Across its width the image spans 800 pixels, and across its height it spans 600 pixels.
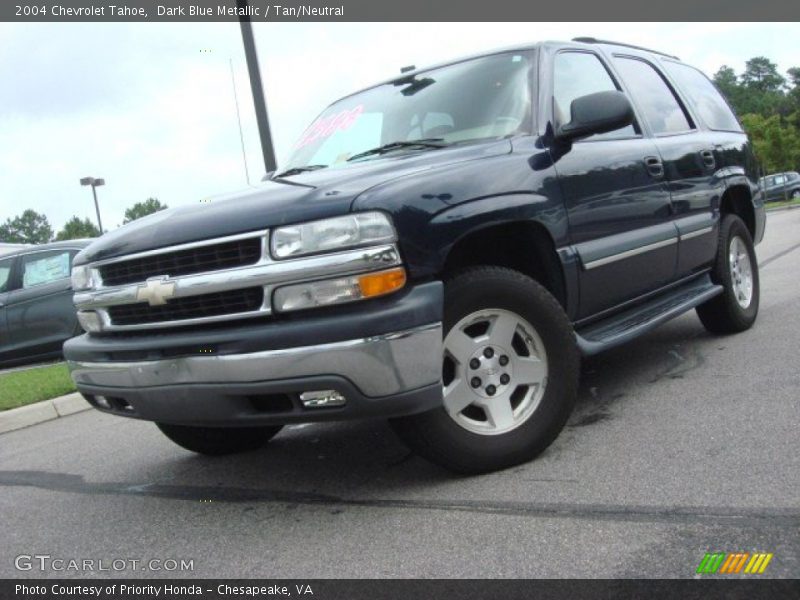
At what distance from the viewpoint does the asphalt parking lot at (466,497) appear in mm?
2543

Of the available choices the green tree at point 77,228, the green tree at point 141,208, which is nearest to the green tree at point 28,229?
the green tree at point 77,228

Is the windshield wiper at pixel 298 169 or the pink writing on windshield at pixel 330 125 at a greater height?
the pink writing on windshield at pixel 330 125

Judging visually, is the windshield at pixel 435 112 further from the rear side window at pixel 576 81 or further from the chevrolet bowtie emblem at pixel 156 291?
the chevrolet bowtie emblem at pixel 156 291

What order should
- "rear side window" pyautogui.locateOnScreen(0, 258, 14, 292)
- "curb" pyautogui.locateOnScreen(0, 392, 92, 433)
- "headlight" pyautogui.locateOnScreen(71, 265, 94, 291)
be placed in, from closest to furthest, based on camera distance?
"headlight" pyautogui.locateOnScreen(71, 265, 94, 291), "curb" pyautogui.locateOnScreen(0, 392, 92, 433), "rear side window" pyautogui.locateOnScreen(0, 258, 14, 292)

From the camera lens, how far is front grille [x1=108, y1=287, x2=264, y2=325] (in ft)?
9.66

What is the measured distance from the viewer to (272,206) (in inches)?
118

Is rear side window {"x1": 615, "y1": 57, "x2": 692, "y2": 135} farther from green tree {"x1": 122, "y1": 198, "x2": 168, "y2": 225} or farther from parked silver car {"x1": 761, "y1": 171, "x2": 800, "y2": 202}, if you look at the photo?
green tree {"x1": 122, "y1": 198, "x2": 168, "y2": 225}

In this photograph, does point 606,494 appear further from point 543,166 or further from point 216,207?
point 216,207

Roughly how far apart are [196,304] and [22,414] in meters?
3.78

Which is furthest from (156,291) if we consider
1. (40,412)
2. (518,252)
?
(40,412)

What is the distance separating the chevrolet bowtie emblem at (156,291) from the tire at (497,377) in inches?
38.7

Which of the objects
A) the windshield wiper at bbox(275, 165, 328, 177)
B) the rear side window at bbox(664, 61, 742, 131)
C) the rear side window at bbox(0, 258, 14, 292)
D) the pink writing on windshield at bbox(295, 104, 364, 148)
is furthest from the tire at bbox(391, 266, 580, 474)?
the rear side window at bbox(0, 258, 14, 292)

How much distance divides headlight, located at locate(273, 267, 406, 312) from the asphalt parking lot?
0.82 m

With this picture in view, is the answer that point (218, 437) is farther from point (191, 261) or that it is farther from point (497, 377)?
point (497, 377)
